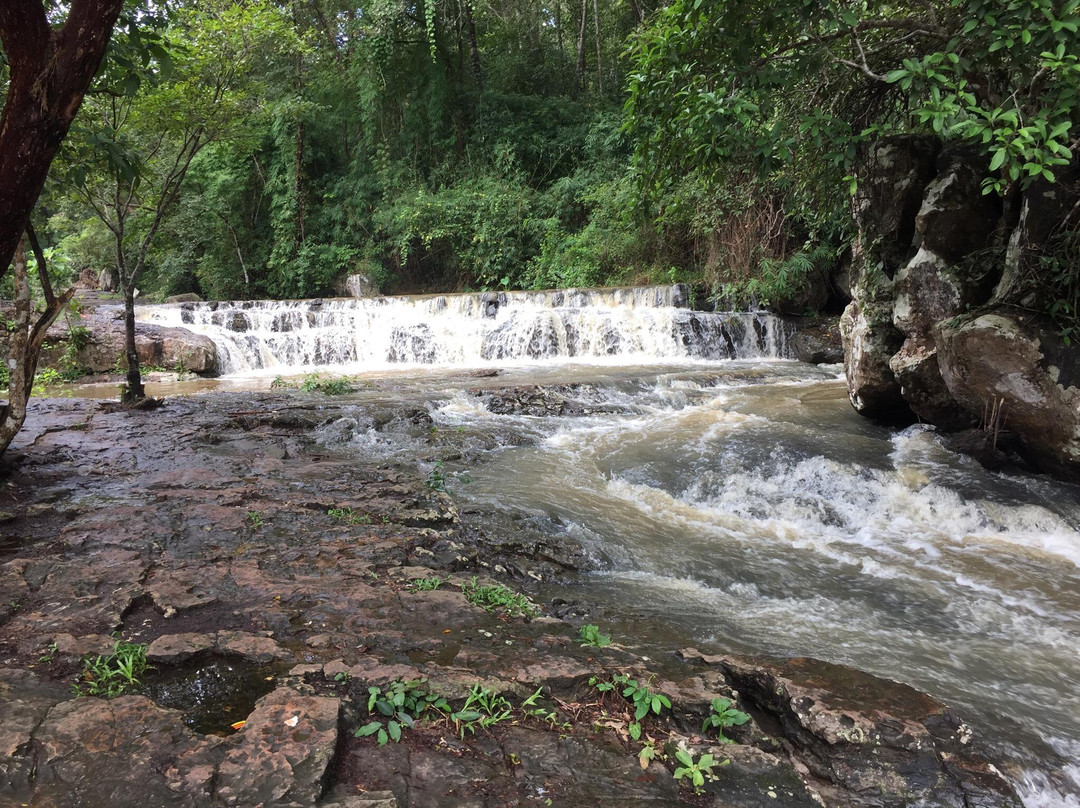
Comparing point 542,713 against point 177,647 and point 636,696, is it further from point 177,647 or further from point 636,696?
point 177,647

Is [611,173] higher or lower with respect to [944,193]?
higher

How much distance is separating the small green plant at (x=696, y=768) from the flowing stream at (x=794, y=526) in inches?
41.8

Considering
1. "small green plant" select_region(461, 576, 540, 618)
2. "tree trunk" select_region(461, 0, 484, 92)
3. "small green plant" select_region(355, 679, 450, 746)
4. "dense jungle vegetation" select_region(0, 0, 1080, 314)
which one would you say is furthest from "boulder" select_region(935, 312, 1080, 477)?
"tree trunk" select_region(461, 0, 484, 92)

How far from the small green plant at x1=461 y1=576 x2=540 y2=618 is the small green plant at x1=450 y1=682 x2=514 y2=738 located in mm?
833

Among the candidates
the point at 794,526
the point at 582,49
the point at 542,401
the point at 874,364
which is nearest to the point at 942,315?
the point at 874,364

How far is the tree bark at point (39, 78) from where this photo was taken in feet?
8.18

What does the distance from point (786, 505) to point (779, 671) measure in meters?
3.24

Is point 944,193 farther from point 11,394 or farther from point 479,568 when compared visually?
point 11,394

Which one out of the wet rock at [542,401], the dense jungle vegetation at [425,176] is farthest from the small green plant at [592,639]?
the dense jungle vegetation at [425,176]

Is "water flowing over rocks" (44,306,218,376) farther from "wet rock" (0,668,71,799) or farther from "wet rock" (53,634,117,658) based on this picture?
"wet rock" (0,668,71,799)

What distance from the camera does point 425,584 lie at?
339cm

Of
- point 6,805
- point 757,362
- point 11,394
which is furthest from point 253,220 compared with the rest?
point 6,805

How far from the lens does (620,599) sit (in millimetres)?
3891

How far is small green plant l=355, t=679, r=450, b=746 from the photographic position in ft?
6.95
